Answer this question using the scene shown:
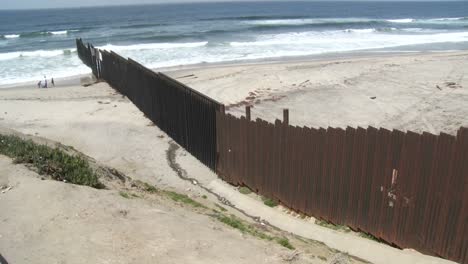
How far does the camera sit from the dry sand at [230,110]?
18.3 feet

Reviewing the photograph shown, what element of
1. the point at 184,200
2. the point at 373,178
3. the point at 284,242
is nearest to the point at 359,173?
the point at 373,178

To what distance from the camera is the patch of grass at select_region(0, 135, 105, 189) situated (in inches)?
282

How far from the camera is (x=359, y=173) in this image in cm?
698

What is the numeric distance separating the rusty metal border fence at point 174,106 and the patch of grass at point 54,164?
12.0 ft

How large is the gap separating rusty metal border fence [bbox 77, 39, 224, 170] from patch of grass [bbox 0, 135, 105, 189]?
3662 mm

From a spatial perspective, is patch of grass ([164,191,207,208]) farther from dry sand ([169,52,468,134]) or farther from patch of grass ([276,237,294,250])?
dry sand ([169,52,468,134])

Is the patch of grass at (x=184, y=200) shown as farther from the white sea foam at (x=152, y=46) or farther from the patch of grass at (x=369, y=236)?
the white sea foam at (x=152, y=46)

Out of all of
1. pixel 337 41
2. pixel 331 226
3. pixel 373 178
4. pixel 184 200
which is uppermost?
pixel 373 178

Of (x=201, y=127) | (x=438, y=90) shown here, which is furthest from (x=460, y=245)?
(x=438, y=90)

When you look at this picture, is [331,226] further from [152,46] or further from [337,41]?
[337,41]

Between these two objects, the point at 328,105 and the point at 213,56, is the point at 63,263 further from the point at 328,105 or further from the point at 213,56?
the point at 213,56

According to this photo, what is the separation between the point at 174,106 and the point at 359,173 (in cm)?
730

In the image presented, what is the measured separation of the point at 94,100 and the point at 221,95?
17.8ft

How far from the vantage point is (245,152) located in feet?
31.2
